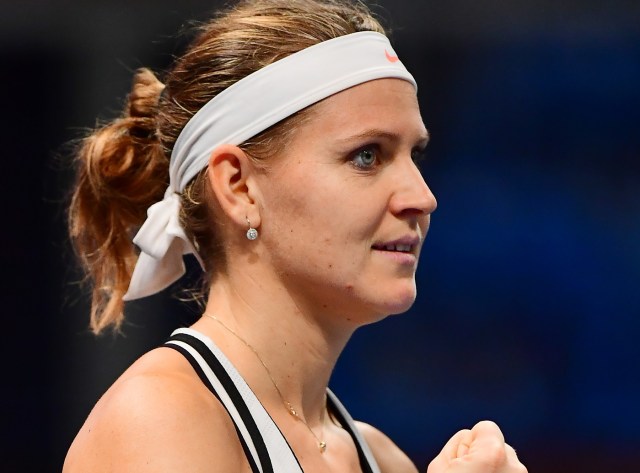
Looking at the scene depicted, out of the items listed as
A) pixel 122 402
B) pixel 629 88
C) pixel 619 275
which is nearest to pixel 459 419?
pixel 619 275

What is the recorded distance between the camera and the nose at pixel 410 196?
182cm

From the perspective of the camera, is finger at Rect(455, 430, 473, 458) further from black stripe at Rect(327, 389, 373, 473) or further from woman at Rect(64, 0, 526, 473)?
black stripe at Rect(327, 389, 373, 473)

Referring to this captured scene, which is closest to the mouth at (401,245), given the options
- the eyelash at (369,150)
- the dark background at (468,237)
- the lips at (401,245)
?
the lips at (401,245)

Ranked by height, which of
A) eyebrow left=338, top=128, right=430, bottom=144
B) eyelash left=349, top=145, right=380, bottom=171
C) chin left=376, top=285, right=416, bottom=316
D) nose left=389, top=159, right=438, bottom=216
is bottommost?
chin left=376, top=285, right=416, bottom=316

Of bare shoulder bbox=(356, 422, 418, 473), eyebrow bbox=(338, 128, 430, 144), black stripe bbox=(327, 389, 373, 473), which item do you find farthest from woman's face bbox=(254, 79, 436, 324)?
A: bare shoulder bbox=(356, 422, 418, 473)

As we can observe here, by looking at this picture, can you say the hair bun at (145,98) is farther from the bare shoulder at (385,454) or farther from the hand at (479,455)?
the hand at (479,455)

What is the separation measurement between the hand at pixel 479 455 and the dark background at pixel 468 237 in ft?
7.39

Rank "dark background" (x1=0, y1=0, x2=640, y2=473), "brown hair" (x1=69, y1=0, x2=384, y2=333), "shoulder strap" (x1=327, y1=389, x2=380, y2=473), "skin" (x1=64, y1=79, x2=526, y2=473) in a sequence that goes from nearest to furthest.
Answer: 1. "skin" (x1=64, y1=79, x2=526, y2=473)
2. "brown hair" (x1=69, y1=0, x2=384, y2=333)
3. "shoulder strap" (x1=327, y1=389, x2=380, y2=473)
4. "dark background" (x1=0, y1=0, x2=640, y2=473)

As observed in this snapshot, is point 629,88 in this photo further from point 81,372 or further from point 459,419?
point 81,372

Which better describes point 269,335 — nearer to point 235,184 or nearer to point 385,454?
point 235,184

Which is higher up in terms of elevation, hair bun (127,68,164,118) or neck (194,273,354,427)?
hair bun (127,68,164,118)

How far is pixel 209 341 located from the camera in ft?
5.98

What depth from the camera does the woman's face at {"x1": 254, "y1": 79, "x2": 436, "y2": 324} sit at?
180 centimetres

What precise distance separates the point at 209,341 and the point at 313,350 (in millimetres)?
193
